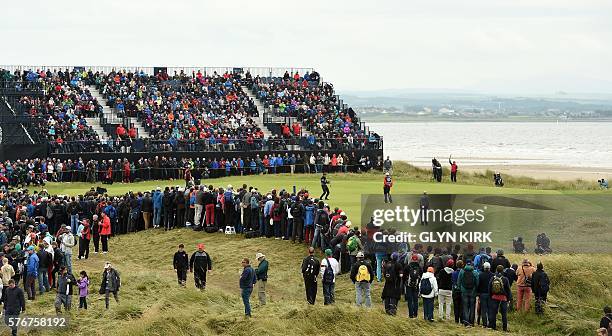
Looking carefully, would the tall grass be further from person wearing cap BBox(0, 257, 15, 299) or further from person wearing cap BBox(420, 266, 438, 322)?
person wearing cap BBox(0, 257, 15, 299)

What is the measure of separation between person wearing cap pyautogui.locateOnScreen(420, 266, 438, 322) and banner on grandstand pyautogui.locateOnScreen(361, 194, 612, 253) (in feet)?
7.92

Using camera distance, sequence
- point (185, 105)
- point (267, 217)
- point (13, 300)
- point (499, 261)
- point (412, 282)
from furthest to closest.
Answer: point (185, 105) → point (267, 217) → point (499, 261) → point (412, 282) → point (13, 300)

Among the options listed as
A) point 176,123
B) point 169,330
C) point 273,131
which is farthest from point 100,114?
point 169,330

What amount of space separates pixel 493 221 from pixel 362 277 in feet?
17.3

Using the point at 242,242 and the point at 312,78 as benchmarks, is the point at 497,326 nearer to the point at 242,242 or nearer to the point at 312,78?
the point at 242,242

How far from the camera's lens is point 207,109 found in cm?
5747

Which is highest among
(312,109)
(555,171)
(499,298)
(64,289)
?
(312,109)

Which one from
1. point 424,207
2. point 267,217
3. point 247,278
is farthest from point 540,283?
point 267,217

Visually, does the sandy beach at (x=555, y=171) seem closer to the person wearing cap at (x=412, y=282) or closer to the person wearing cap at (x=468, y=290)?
the person wearing cap at (x=412, y=282)

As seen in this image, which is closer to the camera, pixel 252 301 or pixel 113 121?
pixel 252 301

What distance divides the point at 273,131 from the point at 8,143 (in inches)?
567

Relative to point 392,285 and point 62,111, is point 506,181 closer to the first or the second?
point 62,111

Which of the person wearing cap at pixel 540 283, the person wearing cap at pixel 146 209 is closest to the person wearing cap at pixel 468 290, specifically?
the person wearing cap at pixel 540 283

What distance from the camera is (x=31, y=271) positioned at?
948 inches
